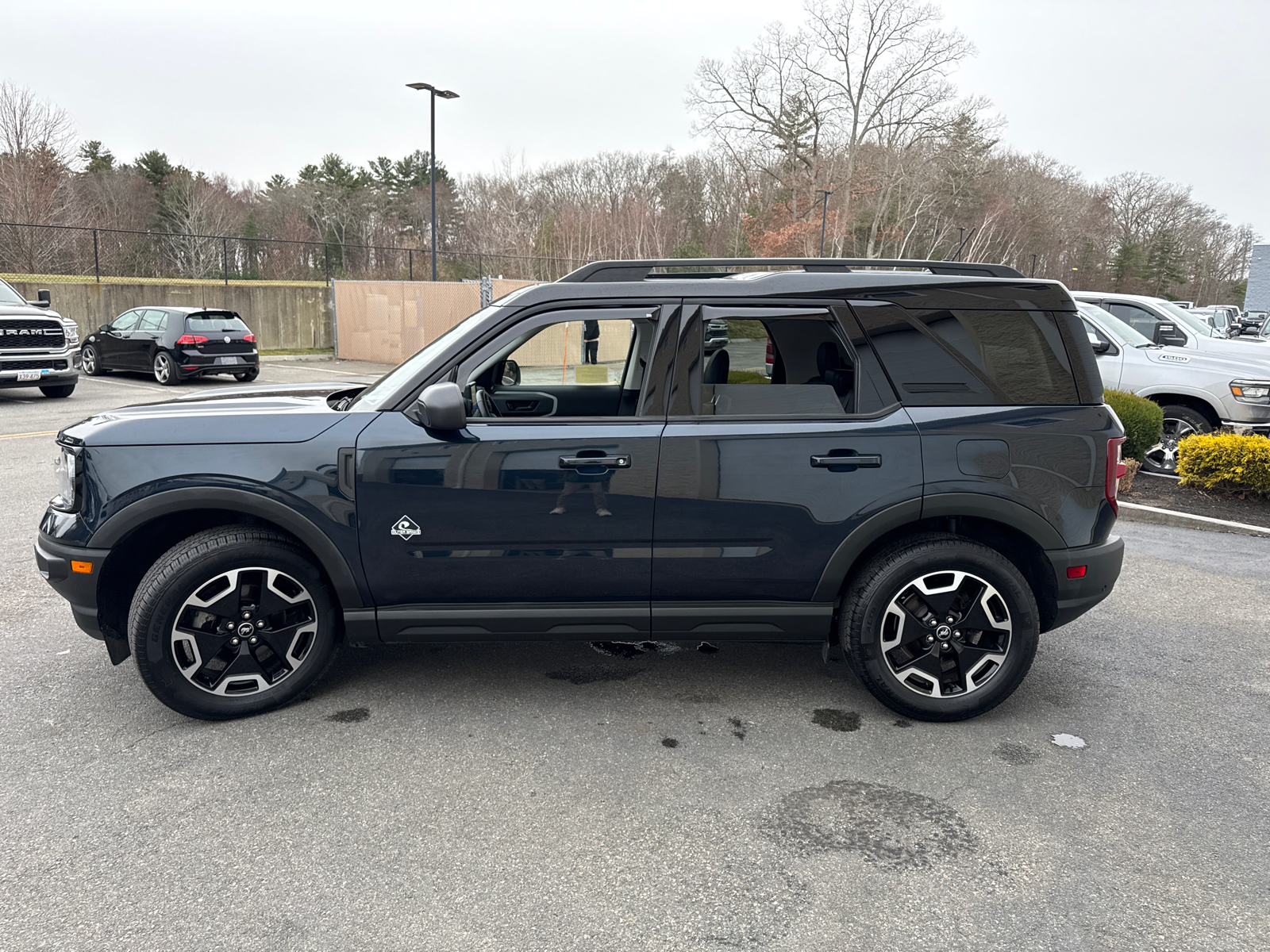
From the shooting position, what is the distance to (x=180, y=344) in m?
17.9

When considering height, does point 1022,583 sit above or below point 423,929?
above

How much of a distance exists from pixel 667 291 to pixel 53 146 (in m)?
39.3

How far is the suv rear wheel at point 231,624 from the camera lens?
11.7 ft

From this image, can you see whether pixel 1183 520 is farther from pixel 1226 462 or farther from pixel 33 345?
pixel 33 345

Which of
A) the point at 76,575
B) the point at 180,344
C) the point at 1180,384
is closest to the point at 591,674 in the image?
the point at 76,575

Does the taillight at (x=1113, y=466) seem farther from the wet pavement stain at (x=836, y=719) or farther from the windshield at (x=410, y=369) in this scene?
the windshield at (x=410, y=369)

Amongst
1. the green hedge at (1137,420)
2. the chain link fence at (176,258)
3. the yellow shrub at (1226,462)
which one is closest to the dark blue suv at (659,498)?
the yellow shrub at (1226,462)

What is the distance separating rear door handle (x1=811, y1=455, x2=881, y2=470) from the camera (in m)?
3.66

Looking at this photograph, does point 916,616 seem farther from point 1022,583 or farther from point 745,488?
point 745,488

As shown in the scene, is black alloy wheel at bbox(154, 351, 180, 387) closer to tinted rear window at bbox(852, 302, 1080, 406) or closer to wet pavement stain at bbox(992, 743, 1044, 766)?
tinted rear window at bbox(852, 302, 1080, 406)

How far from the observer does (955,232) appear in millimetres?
60625

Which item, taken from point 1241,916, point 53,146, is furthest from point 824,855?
point 53,146

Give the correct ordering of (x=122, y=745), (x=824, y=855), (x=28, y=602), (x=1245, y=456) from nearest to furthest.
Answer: (x=824, y=855) < (x=122, y=745) < (x=28, y=602) < (x=1245, y=456)

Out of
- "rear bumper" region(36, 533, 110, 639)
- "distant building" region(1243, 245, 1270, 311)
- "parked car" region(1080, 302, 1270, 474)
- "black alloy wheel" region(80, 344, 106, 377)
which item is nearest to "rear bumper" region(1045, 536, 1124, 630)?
"rear bumper" region(36, 533, 110, 639)
